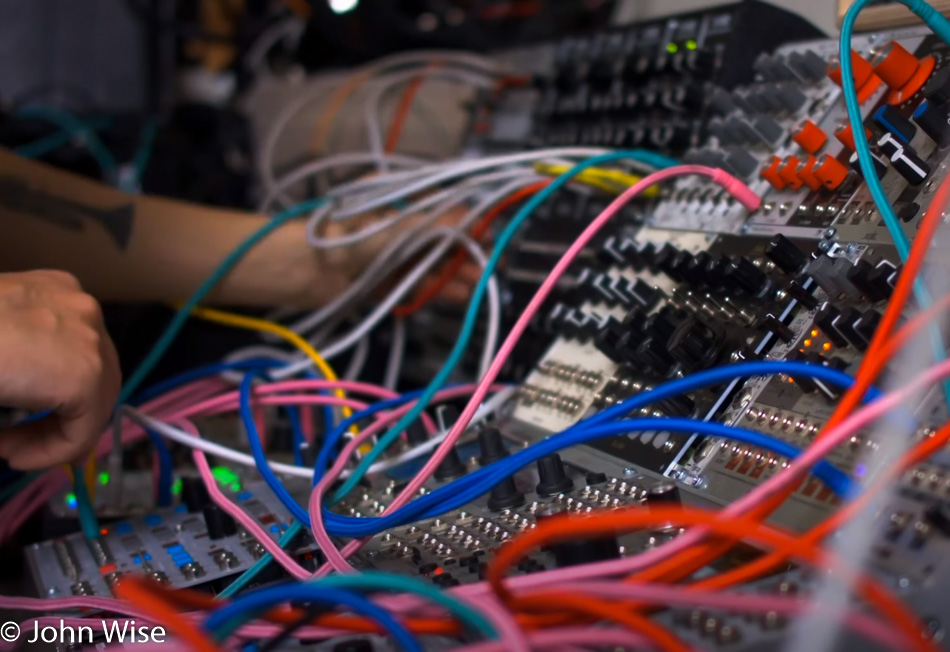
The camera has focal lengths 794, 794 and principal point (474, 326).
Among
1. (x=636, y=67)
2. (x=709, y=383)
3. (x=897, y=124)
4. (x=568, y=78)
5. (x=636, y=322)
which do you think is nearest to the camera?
(x=709, y=383)

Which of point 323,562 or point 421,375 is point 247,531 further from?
point 421,375

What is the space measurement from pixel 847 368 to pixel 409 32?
4.43 ft

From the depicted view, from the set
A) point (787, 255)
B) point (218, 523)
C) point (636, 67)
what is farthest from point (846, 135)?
point (218, 523)

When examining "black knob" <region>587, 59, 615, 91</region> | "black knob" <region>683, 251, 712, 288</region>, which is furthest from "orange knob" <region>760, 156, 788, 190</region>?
"black knob" <region>587, 59, 615, 91</region>

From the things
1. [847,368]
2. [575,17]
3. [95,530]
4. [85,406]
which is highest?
[575,17]

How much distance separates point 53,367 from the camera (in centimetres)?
71

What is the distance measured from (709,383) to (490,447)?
299 mm

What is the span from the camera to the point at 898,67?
757 millimetres

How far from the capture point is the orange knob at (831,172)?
2.56ft

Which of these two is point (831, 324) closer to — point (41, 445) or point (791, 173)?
point (791, 173)

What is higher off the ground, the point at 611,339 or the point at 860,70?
the point at 860,70

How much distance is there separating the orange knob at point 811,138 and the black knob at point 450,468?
0.49 m

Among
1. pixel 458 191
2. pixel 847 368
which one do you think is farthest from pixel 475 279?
pixel 847 368

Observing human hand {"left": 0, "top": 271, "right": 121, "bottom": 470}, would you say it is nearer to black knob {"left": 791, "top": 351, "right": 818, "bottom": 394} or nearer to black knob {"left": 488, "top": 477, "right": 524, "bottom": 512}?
black knob {"left": 488, "top": 477, "right": 524, "bottom": 512}
